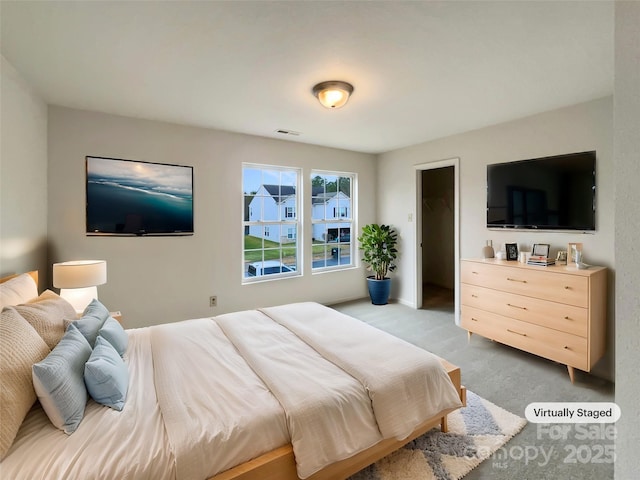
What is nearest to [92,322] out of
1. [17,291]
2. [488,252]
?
[17,291]

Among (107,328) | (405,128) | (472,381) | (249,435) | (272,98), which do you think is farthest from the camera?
(405,128)

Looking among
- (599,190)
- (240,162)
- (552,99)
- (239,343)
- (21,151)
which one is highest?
(552,99)

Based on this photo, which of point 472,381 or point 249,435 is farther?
point 472,381

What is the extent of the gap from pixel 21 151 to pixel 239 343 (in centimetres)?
225

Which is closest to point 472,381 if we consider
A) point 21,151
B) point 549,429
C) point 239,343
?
point 549,429

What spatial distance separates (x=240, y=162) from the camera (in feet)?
12.7

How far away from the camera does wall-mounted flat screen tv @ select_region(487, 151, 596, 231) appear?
2.78 metres

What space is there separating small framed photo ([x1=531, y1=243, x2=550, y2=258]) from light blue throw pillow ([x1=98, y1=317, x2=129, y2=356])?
11.9 ft

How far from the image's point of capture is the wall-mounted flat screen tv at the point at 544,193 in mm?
2781

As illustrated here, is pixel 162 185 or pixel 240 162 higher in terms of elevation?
pixel 240 162

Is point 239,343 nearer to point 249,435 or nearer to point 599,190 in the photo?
point 249,435

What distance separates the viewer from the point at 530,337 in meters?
2.77

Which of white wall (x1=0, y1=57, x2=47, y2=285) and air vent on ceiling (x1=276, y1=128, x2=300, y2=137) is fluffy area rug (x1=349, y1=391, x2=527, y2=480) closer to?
white wall (x1=0, y1=57, x2=47, y2=285)

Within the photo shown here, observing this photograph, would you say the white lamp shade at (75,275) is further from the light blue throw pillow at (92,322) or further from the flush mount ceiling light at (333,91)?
the flush mount ceiling light at (333,91)
